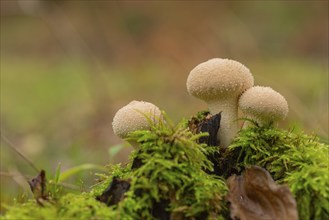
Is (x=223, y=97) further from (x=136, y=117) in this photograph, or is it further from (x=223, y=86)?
(x=136, y=117)

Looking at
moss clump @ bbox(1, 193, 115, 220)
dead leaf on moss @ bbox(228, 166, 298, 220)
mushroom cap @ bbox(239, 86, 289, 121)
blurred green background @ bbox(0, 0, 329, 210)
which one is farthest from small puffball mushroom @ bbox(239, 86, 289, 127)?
blurred green background @ bbox(0, 0, 329, 210)

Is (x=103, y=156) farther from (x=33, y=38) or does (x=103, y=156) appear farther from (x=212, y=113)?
(x=33, y=38)

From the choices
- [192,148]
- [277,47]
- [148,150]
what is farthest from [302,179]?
[277,47]

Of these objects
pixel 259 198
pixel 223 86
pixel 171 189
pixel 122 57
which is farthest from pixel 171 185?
pixel 122 57

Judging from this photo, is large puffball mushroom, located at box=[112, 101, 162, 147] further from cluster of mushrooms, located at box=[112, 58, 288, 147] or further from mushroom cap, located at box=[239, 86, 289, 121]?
mushroom cap, located at box=[239, 86, 289, 121]

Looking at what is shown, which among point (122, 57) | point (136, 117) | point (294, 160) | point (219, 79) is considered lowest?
point (294, 160)

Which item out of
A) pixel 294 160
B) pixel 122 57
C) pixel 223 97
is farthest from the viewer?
pixel 122 57
